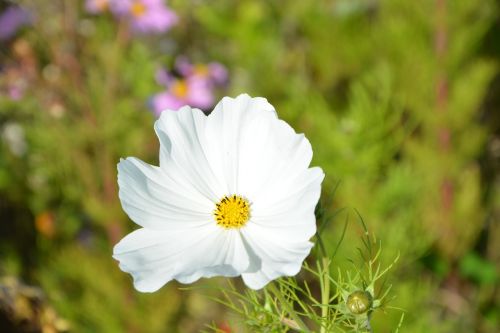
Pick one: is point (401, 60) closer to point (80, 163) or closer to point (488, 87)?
point (488, 87)

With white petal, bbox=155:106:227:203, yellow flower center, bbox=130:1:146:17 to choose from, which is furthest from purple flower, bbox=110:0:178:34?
white petal, bbox=155:106:227:203

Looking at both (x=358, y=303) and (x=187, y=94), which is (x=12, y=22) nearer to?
(x=187, y=94)

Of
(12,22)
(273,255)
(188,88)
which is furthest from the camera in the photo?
(188,88)

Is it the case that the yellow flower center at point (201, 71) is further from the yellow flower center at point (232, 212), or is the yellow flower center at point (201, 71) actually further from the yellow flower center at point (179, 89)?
the yellow flower center at point (232, 212)

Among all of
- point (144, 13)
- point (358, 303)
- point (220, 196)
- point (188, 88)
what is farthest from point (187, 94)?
point (358, 303)

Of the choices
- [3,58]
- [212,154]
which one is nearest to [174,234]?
[212,154]

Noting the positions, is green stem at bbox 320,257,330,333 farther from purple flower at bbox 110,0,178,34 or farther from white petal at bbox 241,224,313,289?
purple flower at bbox 110,0,178,34
